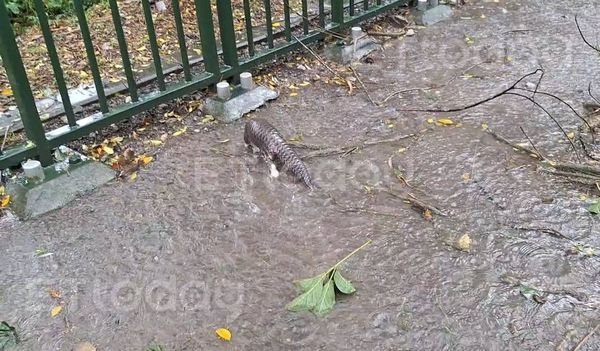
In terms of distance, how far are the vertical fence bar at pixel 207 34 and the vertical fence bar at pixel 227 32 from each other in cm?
9

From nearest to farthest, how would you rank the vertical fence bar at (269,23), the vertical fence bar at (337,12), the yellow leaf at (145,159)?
the yellow leaf at (145,159)
the vertical fence bar at (269,23)
the vertical fence bar at (337,12)

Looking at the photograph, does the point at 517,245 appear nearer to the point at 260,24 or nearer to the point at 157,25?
the point at 260,24

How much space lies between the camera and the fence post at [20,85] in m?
2.89

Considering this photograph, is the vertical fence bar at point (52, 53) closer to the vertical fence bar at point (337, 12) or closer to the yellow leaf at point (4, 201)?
the yellow leaf at point (4, 201)

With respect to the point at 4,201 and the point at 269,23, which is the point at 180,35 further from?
the point at 4,201

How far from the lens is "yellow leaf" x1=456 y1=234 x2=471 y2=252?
2714mm

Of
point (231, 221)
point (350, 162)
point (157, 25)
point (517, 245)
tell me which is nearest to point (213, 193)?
point (231, 221)

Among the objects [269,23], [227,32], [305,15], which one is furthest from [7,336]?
[305,15]

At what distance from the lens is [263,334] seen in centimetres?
234

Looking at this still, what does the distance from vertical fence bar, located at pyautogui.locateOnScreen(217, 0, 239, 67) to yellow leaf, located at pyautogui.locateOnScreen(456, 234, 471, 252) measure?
6.31 feet

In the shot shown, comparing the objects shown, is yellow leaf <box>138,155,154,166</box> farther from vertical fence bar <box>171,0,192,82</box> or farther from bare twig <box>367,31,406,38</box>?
bare twig <box>367,31,406,38</box>

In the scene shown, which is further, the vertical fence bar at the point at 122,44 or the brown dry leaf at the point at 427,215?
the vertical fence bar at the point at 122,44

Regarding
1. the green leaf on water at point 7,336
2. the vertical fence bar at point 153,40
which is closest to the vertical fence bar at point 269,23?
the vertical fence bar at point 153,40

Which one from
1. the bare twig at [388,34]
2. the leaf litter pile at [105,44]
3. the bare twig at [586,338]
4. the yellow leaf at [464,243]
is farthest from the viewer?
the bare twig at [388,34]
